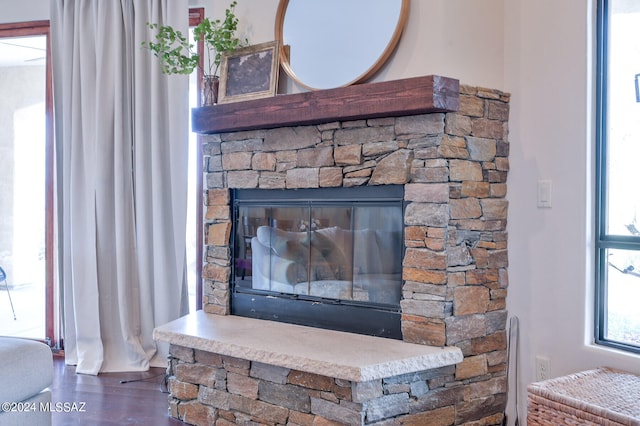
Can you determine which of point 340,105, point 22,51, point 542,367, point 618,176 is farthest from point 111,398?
point 618,176

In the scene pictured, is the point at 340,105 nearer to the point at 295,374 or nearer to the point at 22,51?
the point at 295,374

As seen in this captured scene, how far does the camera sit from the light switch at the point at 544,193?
2.62m

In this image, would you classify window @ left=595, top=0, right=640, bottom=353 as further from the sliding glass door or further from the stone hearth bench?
the sliding glass door

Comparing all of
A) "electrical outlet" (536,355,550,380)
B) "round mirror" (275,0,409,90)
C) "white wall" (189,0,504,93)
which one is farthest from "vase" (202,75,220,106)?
"electrical outlet" (536,355,550,380)

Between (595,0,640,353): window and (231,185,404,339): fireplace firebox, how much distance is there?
0.84 m

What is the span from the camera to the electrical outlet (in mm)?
2653

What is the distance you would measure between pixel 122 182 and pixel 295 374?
1.86 m

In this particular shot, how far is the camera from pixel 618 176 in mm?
2445

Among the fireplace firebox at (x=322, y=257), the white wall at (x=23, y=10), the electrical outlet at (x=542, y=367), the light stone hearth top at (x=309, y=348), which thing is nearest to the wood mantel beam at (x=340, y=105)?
the fireplace firebox at (x=322, y=257)

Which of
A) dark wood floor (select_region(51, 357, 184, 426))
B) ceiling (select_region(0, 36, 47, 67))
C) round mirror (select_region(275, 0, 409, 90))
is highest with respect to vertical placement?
ceiling (select_region(0, 36, 47, 67))

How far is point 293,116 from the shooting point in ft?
9.25

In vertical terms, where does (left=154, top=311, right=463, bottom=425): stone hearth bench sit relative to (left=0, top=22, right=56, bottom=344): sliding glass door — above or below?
below

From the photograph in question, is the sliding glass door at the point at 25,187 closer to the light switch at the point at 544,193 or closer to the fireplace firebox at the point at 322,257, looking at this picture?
the fireplace firebox at the point at 322,257

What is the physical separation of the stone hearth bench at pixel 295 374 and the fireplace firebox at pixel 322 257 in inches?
4.4
